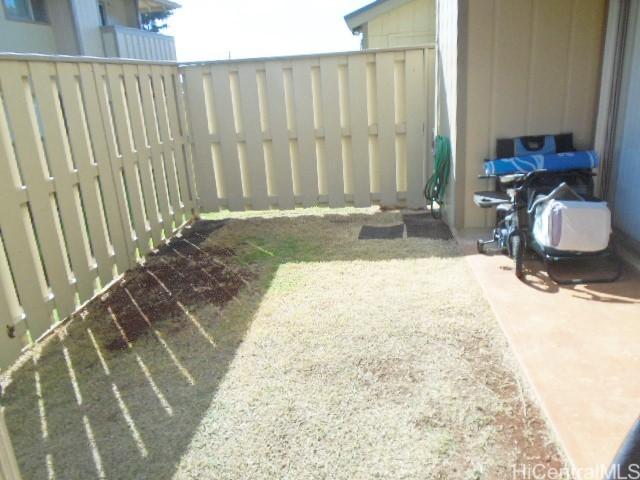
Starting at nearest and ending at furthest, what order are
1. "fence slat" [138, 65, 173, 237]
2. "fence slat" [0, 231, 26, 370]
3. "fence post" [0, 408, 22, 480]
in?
"fence post" [0, 408, 22, 480]
"fence slat" [0, 231, 26, 370]
"fence slat" [138, 65, 173, 237]

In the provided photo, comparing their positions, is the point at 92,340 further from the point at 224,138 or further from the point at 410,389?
the point at 224,138

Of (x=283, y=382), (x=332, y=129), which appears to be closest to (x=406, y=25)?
(x=332, y=129)

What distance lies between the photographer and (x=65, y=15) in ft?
28.4

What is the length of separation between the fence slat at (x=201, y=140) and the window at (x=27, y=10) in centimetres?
458

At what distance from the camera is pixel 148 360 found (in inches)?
101

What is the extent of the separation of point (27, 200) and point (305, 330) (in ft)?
5.54

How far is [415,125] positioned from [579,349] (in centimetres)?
317

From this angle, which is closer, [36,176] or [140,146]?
[36,176]

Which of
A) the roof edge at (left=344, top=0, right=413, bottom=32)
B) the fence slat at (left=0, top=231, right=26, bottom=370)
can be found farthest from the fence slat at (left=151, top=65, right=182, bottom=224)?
the roof edge at (left=344, top=0, right=413, bottom=32)

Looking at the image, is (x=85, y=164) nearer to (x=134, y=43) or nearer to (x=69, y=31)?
(x=69, y=31)

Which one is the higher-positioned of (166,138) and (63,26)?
(63,26)

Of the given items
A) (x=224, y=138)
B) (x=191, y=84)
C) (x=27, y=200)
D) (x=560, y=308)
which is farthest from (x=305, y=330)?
(x=191, y=84)

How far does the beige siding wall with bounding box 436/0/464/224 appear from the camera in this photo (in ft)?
12.9

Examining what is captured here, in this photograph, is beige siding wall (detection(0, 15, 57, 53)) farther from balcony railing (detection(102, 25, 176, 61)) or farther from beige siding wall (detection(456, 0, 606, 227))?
beige siding wall (detection(456, 0, 606, 227))
